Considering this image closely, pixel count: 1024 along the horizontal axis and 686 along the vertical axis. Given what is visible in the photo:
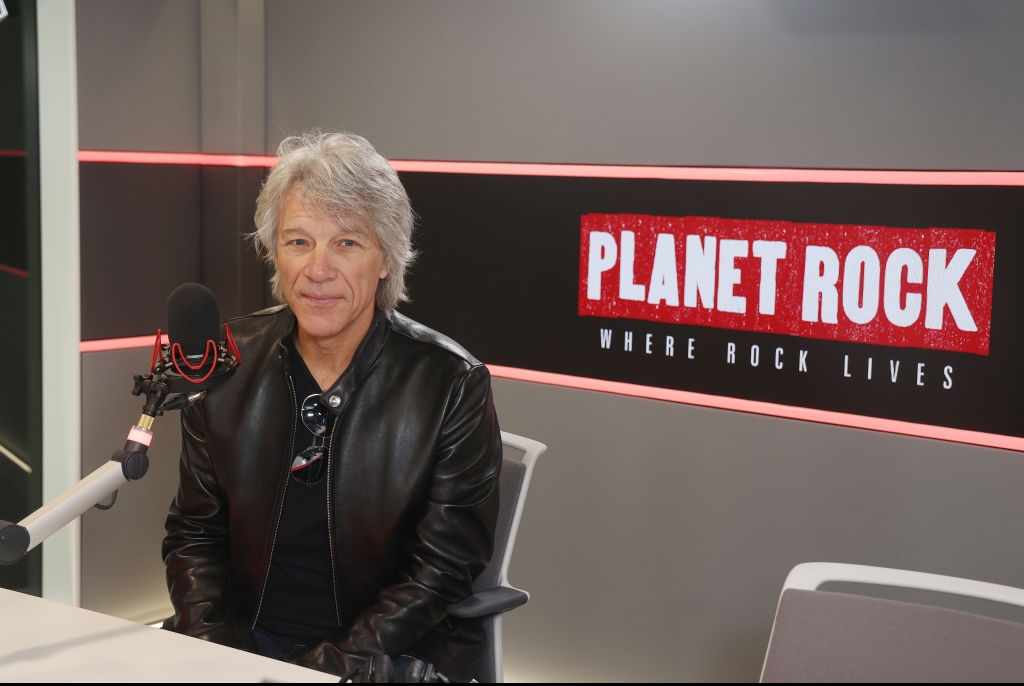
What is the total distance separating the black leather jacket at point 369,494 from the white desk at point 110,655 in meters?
0.29

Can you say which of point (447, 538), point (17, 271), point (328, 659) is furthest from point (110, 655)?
point (17, 271)

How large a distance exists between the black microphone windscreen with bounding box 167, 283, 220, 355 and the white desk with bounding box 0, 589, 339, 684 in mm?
424

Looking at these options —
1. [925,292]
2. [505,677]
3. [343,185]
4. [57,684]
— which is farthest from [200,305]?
[505,677]

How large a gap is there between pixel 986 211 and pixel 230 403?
176cm

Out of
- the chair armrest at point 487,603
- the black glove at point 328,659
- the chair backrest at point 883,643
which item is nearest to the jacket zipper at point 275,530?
the black glove at point 328,659

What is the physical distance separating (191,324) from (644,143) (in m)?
1.93

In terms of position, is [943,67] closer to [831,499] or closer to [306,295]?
[831,499]

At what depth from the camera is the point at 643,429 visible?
3059 millimetres

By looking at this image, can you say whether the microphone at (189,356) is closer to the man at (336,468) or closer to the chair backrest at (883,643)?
the man at (336,468)

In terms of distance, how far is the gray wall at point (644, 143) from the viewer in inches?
102

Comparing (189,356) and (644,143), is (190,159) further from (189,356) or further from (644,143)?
(189,356)

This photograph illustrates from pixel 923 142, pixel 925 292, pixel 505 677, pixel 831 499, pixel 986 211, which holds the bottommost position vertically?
pixel 505 677

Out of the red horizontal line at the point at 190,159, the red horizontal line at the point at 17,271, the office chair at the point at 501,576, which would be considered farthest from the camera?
the red horizontal line at the point at 190,159

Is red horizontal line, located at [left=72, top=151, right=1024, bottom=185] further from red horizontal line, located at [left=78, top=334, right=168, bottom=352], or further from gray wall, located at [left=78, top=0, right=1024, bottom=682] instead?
red horizontal line, located at [left=78, top=334, right=168, bottom=352]
